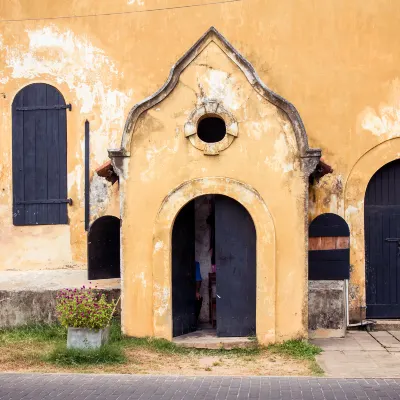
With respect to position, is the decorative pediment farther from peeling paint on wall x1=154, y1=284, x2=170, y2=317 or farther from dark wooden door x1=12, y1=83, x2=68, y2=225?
dark wooden door x1=12, y1=83, x2=68, y2=225

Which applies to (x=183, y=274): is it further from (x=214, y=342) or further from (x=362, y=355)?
(x=362, y=355)

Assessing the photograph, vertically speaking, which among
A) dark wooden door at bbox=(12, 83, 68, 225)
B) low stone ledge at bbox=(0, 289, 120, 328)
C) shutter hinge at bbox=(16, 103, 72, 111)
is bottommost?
low stone ledge at bbox=(0, 289, 120, 328)

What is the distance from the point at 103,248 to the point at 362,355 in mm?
4804

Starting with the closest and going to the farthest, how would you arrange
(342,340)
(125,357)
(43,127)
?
(125,357) < (342,340) < (43,127)

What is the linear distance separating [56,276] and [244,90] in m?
4.82

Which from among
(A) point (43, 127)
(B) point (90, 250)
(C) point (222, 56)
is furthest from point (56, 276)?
(C) point (222, 56)

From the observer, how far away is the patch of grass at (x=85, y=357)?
9359mm

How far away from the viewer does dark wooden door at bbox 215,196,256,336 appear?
35.1ft

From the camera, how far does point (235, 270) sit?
35.2 feet

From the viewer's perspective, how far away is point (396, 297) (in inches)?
Result: 490

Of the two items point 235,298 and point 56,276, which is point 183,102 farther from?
point 56,276

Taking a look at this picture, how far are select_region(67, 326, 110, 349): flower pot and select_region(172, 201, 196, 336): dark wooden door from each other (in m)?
1.45

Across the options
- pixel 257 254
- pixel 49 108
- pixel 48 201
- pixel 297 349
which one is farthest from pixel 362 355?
pixel 49 108

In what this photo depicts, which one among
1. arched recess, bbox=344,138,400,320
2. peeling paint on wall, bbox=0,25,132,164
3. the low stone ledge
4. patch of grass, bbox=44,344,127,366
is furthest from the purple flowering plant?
arched recess, bbox=344,138,400,320
